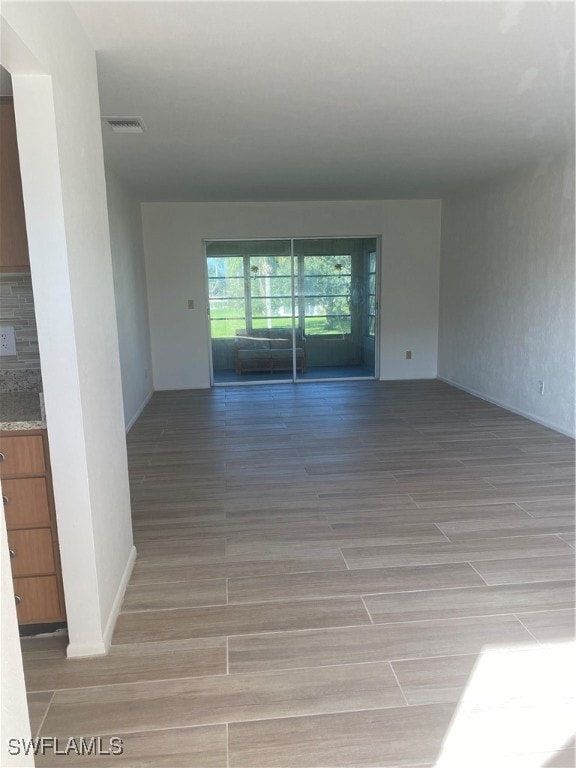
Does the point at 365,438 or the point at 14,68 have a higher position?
the point at 14,68

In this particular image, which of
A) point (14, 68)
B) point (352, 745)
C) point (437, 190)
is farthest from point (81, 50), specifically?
point (437, 190)

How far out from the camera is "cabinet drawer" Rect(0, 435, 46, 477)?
1.88 meters

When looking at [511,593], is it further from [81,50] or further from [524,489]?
[81,50]

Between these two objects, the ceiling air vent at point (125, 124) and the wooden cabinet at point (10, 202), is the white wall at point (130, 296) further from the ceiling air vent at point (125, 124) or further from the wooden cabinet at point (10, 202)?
the wooden cabinet at point (10, 202)

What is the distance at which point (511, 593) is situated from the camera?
7.47ft

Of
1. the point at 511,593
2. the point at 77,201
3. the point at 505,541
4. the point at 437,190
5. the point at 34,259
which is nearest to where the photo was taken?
the point at 34,259

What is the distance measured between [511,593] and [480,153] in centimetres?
349

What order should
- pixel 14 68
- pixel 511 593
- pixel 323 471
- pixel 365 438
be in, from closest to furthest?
pixel 14 68
pixel 511 593
pixel 323 471
pixel 365 438

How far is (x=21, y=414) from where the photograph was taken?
1919mm

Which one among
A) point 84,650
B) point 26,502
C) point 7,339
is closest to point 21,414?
point 26,502

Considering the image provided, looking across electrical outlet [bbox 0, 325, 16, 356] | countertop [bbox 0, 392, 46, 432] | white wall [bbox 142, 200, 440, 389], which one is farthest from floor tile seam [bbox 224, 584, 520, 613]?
white wall [bbox 142, 200, 440, 389]

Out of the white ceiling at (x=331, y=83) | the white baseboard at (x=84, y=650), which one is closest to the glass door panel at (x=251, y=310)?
the white ceiling at (x=331, y=83)

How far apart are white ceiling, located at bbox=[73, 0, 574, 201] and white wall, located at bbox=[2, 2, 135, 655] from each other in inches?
14.7

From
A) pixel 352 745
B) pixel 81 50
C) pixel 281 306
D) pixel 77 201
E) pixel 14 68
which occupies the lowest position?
pixel 352 745
